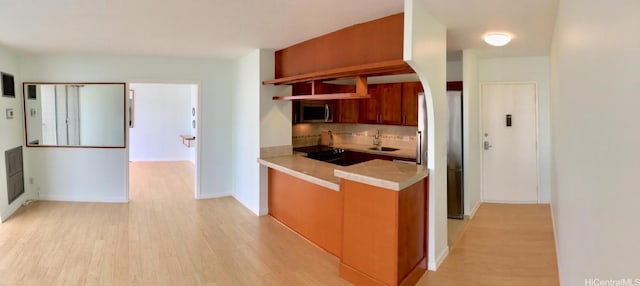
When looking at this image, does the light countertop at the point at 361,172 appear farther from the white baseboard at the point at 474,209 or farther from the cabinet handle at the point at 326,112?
the white baseboard at the point at 474,209

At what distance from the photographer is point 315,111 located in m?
5.64

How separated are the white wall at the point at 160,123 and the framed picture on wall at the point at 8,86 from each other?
15.5ft

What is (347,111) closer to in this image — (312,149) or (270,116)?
(312,149)

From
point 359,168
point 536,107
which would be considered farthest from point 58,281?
point 536,107

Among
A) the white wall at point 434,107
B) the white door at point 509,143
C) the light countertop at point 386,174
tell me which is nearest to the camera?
the light countertop at point 386,174

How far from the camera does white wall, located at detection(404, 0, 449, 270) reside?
268cm

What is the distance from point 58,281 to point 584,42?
401 cm

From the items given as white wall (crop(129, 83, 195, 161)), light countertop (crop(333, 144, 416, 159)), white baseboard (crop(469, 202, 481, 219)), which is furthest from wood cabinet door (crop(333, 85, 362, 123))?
white wall (crop(129, 83, 195, 161))

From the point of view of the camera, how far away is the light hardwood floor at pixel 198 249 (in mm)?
2939

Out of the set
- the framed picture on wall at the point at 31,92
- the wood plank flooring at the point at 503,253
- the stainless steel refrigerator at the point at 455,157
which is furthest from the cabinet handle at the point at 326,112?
the framed picture on wall at the point at 31,92

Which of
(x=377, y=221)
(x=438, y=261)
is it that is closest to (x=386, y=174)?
(x=377, y=221)

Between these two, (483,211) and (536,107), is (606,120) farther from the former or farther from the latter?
(536,107)

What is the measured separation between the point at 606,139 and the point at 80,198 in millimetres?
6556

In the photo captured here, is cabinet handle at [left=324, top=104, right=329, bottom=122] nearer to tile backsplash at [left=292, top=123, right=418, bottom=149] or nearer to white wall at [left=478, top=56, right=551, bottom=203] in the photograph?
tile backsplash at [left=292, top=123, right=418, bottom=149]
